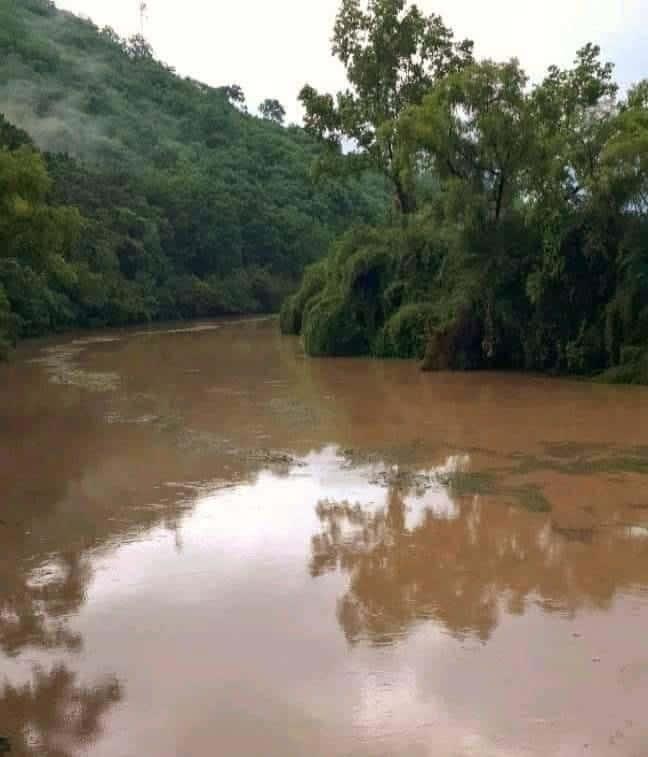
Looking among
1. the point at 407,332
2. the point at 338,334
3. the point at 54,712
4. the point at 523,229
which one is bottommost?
the point at 54,712

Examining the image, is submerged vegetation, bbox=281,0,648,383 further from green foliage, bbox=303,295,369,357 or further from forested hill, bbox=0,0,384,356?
forested hill, bbox=0,0,384,356

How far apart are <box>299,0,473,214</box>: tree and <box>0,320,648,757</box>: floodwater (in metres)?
17.4

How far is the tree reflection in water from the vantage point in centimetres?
703

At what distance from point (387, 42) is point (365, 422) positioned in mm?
19244

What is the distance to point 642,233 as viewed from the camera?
20.2m

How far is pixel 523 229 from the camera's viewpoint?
22.8 metres

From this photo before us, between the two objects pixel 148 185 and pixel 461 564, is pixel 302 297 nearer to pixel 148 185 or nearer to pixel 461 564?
pixel 148 185

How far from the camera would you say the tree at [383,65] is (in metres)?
30.8

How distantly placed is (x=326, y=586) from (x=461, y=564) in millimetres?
1271

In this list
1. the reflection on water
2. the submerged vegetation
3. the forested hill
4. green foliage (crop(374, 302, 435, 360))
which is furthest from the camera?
the forested hill

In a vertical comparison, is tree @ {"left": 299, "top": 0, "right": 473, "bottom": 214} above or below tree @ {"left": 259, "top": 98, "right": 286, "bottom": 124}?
below

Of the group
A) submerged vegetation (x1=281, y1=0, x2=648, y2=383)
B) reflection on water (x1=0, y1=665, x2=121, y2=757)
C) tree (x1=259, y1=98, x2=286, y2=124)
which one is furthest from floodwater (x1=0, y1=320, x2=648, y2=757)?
tree (x1=259, y1=98, x2=286, y2=124)

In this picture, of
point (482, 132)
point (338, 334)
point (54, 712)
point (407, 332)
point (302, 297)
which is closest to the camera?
point (54, 712)

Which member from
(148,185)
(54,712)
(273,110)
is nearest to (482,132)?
(54,712)
